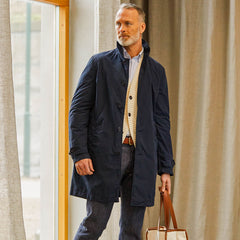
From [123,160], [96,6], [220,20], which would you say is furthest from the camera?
[220,20]

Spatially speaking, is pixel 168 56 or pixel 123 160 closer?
pixel 123 160

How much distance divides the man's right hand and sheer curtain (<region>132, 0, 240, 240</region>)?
1063mm

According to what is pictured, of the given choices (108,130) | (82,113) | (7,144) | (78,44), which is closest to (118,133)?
(108,130)

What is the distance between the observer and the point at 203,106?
2770 mm

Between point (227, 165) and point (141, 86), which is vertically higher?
point (141, 86)

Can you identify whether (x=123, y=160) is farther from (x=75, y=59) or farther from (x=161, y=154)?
(x=75, y=59)

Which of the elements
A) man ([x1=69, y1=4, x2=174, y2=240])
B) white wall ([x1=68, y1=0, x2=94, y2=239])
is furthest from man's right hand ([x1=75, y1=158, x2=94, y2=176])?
white wall ([x1=68, y1=0, x2=94, y2=239])

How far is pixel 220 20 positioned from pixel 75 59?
920 millimetres

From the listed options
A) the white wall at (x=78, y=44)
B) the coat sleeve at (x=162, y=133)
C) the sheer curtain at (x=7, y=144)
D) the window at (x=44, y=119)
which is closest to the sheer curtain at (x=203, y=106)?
the white wall at (x=78, y=44)

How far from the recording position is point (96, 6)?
8.32 feet

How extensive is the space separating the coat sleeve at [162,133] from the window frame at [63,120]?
743mm

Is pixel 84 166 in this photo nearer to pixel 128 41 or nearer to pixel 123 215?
pixel 123 215

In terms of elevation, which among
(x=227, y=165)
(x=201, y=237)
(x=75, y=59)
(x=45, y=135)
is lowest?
(x=201, y=237)

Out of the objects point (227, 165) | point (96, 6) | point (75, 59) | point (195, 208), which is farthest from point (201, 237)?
point (96, 6)
